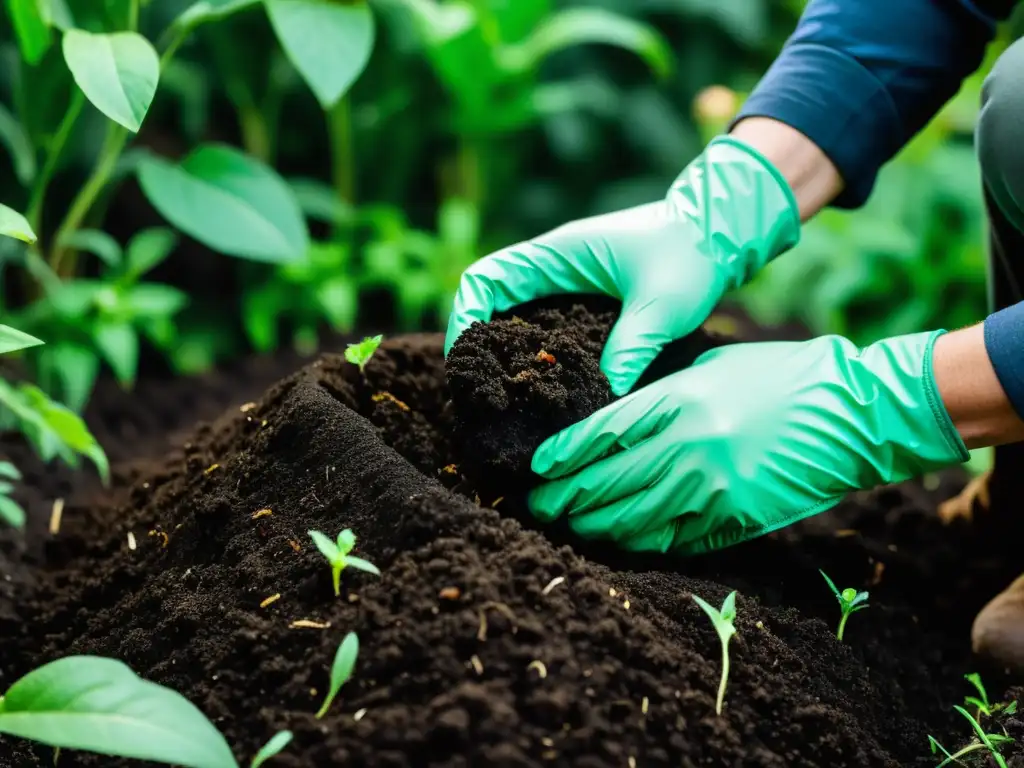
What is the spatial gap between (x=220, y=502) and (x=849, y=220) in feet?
6.90

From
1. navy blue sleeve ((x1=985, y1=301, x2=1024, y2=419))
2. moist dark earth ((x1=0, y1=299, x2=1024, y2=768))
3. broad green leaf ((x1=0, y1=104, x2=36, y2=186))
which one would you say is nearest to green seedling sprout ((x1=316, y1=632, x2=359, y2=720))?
moist dark earth ((x1=0, y1=299, x2=1024, y2=768))

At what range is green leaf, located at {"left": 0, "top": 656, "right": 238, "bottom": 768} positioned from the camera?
78cm

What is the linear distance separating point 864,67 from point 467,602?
3.36ft

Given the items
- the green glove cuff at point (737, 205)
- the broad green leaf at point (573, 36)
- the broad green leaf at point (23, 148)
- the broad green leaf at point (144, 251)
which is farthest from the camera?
the broad green leaf at point (573, 36)

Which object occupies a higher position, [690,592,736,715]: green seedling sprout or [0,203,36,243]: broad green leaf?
[0,203,36,243]: broad green leaf

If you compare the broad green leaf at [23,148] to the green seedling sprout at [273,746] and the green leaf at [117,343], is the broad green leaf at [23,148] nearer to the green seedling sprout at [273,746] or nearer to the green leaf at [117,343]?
the green leaf at [117,343]

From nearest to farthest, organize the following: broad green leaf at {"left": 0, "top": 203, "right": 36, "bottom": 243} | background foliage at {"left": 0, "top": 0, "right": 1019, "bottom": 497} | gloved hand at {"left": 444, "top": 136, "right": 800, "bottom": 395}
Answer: broad green leaf at {"left": 0, "top": 203, "right": 36, "bottom": 243}
gloved hand at {"left": 444, "top": 136, "right": 800, "bottom": 395}
background foliage at {"left": 0, "top": 0, "right": 1019, "bottom": 497}

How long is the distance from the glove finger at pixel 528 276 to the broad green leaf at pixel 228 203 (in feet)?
2.36

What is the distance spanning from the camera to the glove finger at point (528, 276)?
1.28 metres

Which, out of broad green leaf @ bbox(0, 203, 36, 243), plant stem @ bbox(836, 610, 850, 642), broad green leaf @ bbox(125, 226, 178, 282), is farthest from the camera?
broad green leaf @ bbox(125, 226, 178, 282)

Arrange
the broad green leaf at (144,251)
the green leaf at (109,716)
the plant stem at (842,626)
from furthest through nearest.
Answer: the broad green leaf at (144,251)
the plant stem at (842,626)
the green leaf at (109,716)

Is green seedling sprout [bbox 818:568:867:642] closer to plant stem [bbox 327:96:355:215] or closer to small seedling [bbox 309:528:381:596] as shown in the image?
small seedling [bbox 309:528:381:596]

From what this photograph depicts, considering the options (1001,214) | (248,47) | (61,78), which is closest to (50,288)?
(61,78)

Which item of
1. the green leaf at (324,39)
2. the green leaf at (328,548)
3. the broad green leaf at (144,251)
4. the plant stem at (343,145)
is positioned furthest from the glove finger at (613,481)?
the plant stem at (343,145)
